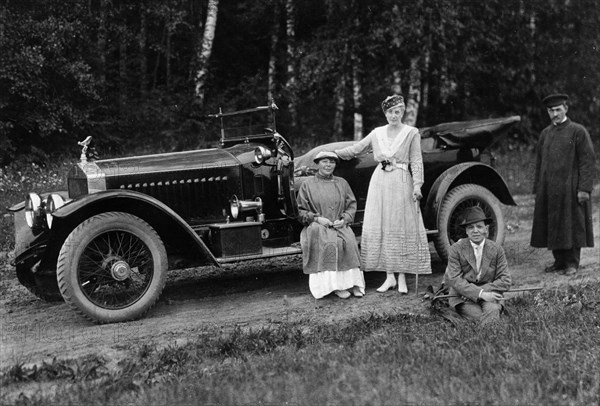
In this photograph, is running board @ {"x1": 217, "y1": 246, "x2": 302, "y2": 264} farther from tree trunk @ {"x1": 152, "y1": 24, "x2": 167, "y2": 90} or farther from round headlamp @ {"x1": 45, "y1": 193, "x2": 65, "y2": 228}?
tree trunk @ {"x1": 152, "y1": 24, "x2": 167, "y2": 90}

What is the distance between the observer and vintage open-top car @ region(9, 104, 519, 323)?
5.30 metres

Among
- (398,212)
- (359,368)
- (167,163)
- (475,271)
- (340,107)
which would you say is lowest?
(359,368)

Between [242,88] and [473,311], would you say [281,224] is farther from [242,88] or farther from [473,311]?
[242,88]

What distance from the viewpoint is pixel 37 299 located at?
20.7 feet

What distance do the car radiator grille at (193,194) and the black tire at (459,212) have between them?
231 cm

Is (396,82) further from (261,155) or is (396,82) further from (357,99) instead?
(261,155)

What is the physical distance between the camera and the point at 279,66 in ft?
59.1

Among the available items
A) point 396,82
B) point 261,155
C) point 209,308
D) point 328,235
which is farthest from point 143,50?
point 209,308

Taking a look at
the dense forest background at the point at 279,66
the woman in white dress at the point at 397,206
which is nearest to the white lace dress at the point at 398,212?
the woman in white dress at the point at 397,206

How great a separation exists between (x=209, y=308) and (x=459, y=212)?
2959mm

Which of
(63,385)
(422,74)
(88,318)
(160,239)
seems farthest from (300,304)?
(422,74)

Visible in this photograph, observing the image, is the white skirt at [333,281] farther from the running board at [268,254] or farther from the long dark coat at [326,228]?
the running board at [268,254]

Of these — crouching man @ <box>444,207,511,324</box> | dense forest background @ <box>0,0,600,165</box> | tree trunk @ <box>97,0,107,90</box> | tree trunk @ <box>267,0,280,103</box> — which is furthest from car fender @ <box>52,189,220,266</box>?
tree trunk @ <box>267,0,280,103</box>

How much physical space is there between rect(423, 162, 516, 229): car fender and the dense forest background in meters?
7.30
